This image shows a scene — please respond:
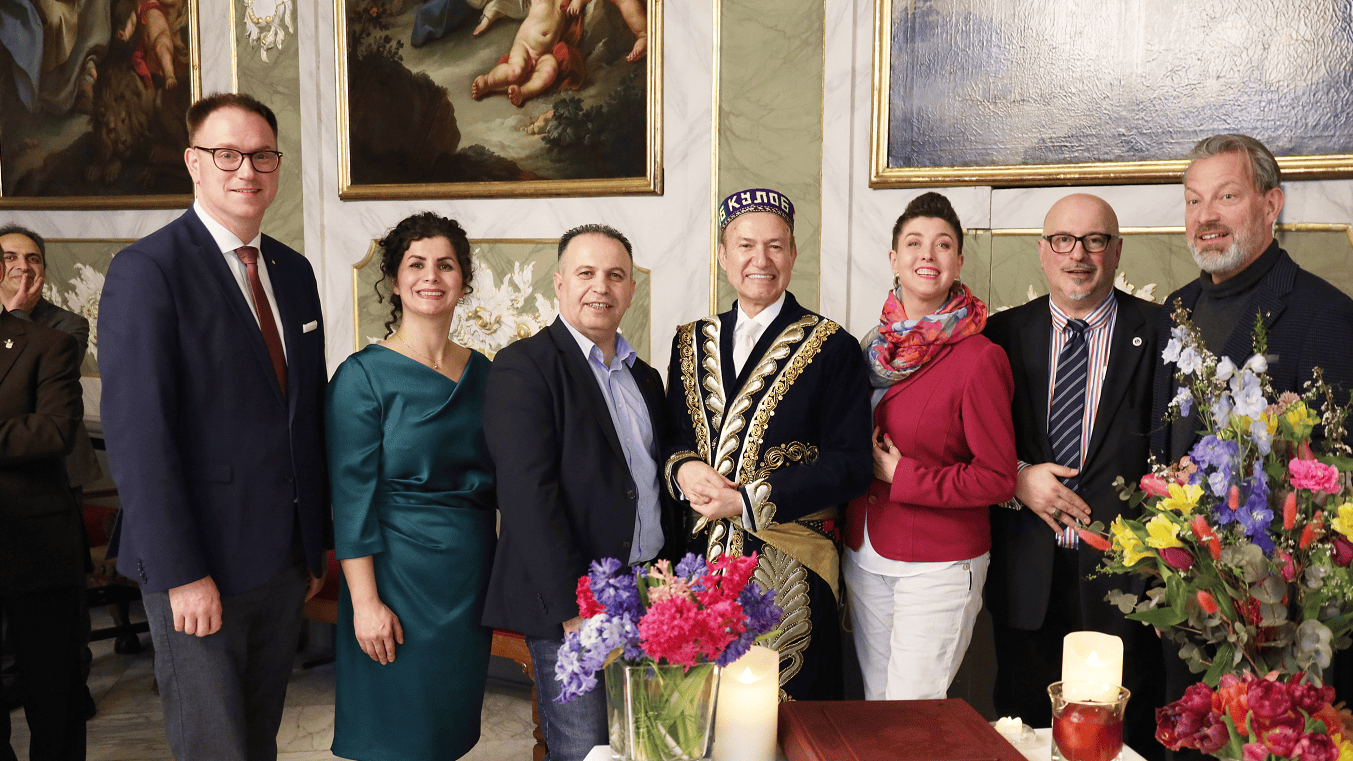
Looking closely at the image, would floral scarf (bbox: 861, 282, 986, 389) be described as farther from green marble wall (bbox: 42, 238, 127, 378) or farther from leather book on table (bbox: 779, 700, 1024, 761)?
green marble wall (bbox: 42, 238, 127, 378)

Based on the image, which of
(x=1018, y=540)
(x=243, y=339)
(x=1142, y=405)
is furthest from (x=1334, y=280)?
(x=243, y=339)

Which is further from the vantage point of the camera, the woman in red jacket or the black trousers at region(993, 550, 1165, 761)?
the black trousers at region(993, 550, 1165, 761)

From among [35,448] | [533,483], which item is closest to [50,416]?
[35,448]

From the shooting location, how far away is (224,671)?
7.02 feet

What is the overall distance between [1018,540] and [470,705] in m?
1.49

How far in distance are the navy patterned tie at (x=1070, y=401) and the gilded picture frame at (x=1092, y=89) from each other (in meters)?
1.06

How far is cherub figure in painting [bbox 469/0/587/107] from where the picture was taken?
425 cm

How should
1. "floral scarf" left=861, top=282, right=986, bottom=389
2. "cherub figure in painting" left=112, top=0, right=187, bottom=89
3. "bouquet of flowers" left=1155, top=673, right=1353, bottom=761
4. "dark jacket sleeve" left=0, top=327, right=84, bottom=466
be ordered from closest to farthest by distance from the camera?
1. "bouquet of flowers" left=1155, top=673, right=1353, bottom=761
2. "floral scarf" left=861, top=282, right=986, bottom=389
3. "dark jacket sleeve" left=0, top=327, right=84, bottom=466
4. "cherub figure in painting" left=112, top=0, right=187, bottom=89

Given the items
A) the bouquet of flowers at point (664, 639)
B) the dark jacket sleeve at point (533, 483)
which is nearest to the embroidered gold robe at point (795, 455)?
the dark jacket sleeve at point (533, 483)

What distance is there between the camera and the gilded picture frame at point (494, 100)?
416 centimetres

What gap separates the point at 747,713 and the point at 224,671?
4.06 ft

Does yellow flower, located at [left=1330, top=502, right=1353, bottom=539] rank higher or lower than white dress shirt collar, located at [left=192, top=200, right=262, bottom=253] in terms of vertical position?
lower

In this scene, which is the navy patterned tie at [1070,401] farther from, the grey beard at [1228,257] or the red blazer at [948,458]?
the grey beard at [1228,257]

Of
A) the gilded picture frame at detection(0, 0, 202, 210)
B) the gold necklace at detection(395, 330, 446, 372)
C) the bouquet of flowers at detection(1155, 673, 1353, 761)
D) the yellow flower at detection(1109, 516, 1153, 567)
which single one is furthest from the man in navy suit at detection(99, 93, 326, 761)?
the gilded picture frame at detection(0, 0, 202, 210)
